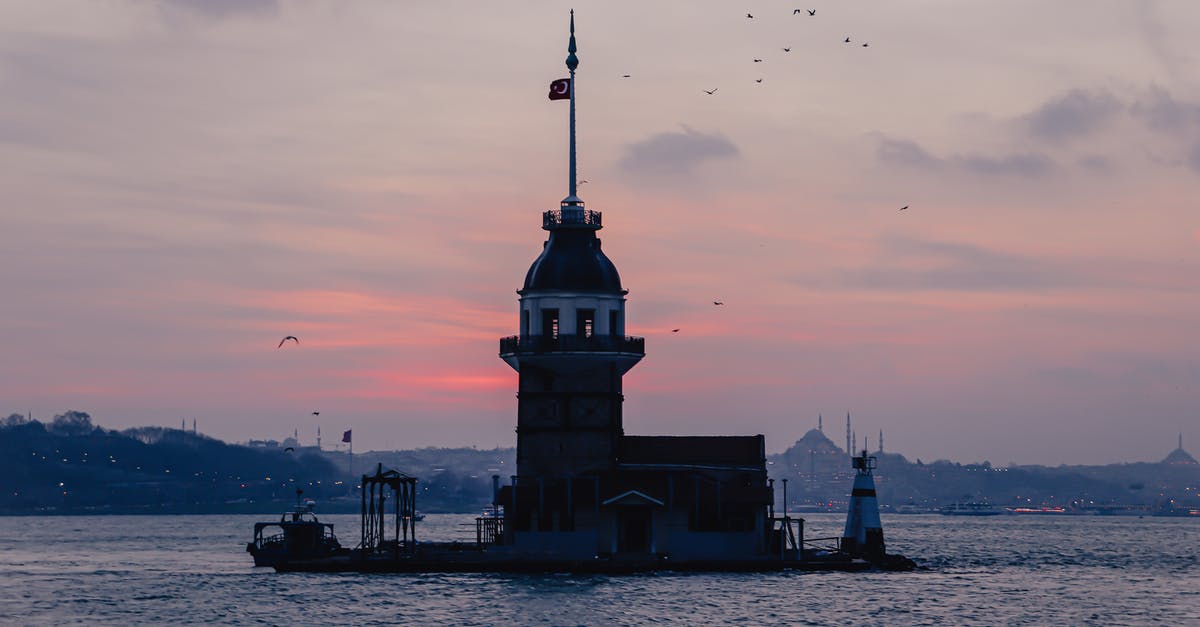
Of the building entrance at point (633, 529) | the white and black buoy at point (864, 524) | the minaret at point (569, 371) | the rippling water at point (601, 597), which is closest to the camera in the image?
the rippling water at point (601, 597)

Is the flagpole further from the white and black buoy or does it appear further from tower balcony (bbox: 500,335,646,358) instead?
the white and black buoy

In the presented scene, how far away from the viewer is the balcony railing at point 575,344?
10138cm

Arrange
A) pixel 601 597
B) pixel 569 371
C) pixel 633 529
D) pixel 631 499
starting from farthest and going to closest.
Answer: pixel 569 371 < pixel 633 529 < pixel 631 499 < pixel 601 597

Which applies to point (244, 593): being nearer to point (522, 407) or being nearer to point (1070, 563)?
point (522, 407)

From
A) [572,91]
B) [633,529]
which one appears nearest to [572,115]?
[572,91]

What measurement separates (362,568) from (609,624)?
24745 mm

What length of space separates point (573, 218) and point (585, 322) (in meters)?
5.76

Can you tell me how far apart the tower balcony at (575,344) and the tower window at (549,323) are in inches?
11.5

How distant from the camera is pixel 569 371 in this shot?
10206 centimetres

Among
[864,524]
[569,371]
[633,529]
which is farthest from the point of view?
[864,524]

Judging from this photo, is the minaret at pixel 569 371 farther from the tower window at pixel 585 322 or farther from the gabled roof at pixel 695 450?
the gabled roof at pixel 695 450

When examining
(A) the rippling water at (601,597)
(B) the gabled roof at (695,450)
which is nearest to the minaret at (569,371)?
(B) the gabled roof at (695,450)

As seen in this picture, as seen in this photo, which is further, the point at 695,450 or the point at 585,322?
the point at 695,450

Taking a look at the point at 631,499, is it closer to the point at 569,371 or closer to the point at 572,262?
the point at 569,371
